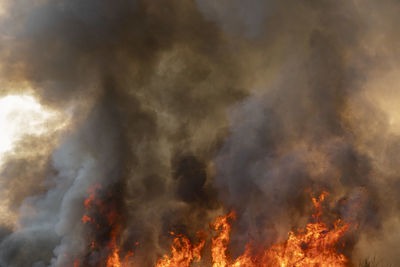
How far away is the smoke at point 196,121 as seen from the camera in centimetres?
2014

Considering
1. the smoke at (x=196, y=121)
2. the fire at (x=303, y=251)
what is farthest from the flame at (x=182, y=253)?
the smoke at (x=196, y=121)

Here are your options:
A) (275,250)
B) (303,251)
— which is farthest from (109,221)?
(303,251)

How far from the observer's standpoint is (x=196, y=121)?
25.8m

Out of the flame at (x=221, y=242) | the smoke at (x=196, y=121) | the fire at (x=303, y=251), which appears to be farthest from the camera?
the flame at (x=221, y=242)

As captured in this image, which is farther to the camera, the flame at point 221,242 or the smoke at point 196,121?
the flame at point 221,242

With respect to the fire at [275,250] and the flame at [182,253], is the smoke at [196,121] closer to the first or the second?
the fire at [275,250]

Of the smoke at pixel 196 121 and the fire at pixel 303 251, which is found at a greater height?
the smoke at pixel 196 121

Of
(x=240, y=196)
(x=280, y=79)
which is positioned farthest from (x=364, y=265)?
(x=280, y=79)

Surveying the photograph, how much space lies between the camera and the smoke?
20.1 m

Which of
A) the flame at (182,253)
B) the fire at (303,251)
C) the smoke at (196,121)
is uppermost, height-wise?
the smoke at (196,121)

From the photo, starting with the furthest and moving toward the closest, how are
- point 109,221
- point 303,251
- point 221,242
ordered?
point 221,242 → point 109,221 → point 303,251

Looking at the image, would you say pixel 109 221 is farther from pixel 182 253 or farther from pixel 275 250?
pixel 275 250

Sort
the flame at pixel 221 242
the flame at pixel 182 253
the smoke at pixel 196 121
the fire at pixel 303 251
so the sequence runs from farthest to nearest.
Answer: the flame at pixel 182 253
the flame at pixel 221 242
the smoke at pixel 196 121
the fire at pixel 303 251

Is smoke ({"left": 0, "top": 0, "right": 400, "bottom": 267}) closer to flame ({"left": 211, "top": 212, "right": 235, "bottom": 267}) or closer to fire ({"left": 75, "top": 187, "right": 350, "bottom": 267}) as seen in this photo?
fire ({"left": 75, "top": 187, "right": 350, "bottom": 267})
